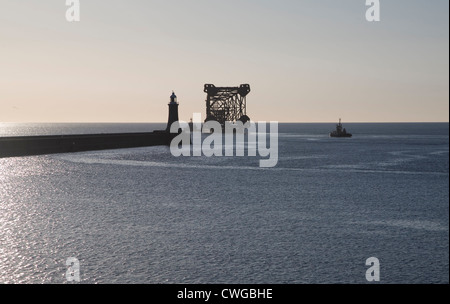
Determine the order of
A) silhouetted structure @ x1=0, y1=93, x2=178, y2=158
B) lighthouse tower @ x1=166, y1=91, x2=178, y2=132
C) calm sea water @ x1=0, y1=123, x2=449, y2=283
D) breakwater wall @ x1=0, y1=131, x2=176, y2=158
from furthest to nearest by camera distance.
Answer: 1. lighthouse tower @ x1=166, y1=91, x2=178, y2=132
2. silhouetted structure @ x1=0, y1=93, x2=178, y2=158
3. breakwater wall @ x1=0, y1=131, x2=176, y2=158
4. calm sea water @ x1=0, y1=123, x2=449, y2=283

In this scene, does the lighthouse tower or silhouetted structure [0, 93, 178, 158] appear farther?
Result: the lighthouse tower

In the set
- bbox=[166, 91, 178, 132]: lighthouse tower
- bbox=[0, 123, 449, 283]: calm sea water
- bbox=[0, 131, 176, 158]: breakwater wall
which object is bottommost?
bbox=[0, 123, 449, 283]: calm sea water

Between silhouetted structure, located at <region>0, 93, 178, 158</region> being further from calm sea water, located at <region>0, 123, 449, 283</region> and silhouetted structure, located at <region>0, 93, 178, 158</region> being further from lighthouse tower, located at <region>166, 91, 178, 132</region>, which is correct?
calm sea water, located at <region>0, 123, 449, 283</region>

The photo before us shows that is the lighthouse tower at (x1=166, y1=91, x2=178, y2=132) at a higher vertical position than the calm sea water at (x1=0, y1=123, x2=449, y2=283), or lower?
higher

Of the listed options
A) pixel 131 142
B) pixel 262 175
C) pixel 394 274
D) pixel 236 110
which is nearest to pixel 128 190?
pixel 262 175

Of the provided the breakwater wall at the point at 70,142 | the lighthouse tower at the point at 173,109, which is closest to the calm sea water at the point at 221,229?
the breakwater wall at the point at 70,142

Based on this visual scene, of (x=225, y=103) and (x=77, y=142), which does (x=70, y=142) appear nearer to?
(x=77, y=142)

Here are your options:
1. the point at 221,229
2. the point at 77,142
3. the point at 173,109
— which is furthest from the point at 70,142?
the point at 221,229

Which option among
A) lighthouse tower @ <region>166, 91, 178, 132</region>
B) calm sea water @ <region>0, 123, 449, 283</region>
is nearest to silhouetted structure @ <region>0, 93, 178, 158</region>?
lighthouse tower @ <region>166, 91, 178, 132</region>

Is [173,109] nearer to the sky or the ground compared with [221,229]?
nearer to the sky
